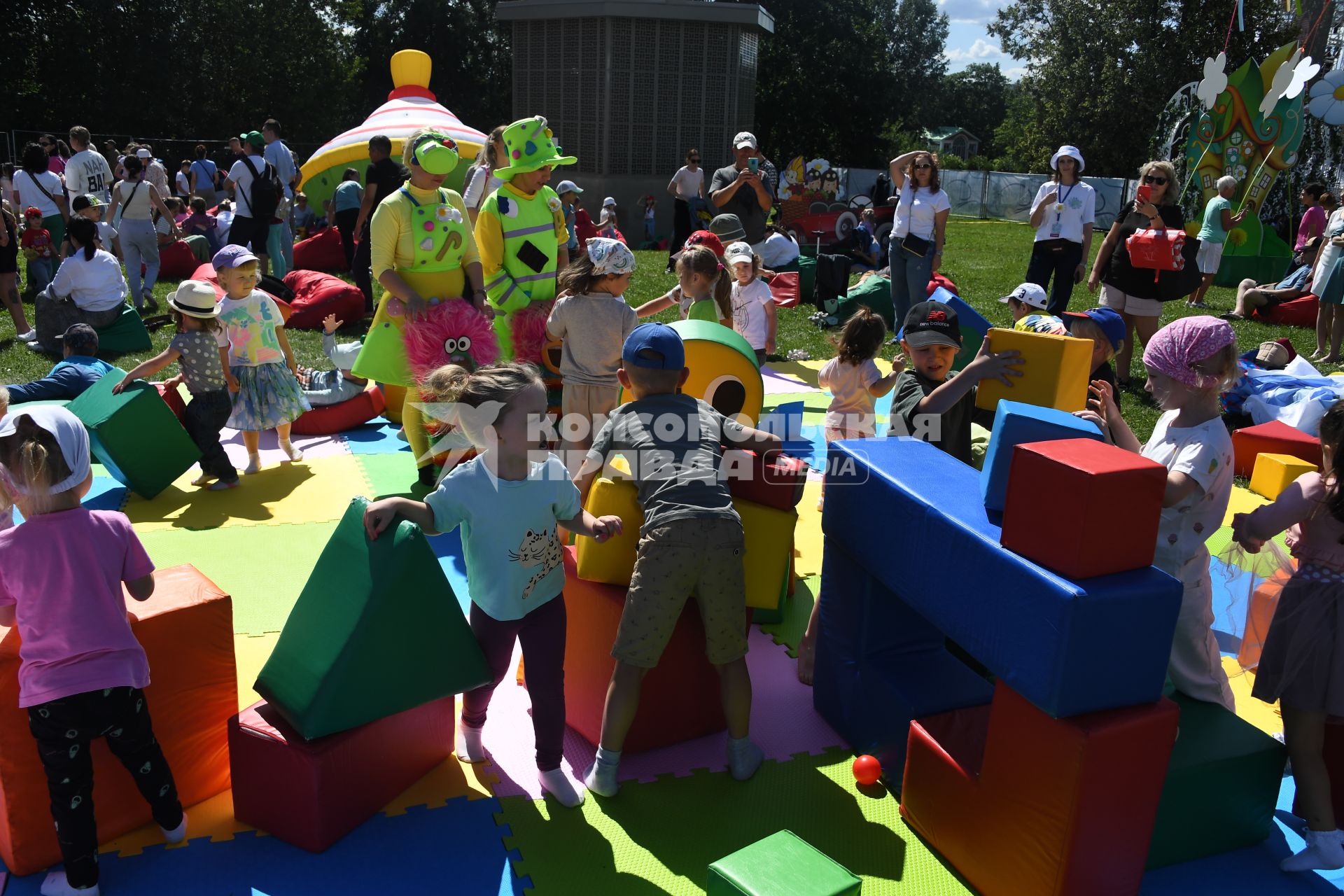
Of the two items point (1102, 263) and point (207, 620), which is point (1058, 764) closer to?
point (207, 620)

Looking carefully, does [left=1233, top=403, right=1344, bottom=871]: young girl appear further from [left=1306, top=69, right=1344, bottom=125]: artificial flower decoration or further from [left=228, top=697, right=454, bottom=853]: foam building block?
[left=1306, top=69, right=1344, bottom=125]: artificial flower decoration

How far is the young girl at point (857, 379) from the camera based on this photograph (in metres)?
5.23

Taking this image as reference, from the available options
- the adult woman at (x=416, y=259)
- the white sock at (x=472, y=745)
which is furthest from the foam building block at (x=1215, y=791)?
the adult woman at (x=416, y=259)

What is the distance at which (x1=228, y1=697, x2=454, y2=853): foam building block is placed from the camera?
317cm

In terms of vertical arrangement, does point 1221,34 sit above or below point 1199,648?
above

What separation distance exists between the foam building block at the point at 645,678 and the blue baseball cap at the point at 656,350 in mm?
826

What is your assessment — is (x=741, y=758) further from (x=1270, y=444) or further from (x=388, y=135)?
(x=388, y=135)

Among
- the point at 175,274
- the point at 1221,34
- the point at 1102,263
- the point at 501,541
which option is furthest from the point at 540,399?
the point at 1221,34

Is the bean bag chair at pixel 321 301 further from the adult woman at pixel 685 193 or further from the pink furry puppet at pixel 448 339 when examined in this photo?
the adult woman at pixel 685 193

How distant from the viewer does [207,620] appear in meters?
3.39

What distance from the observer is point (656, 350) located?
141 inches

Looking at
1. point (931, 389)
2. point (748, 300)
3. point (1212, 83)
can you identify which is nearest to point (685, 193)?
point (1212, 83)

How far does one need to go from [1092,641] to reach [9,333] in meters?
11.1

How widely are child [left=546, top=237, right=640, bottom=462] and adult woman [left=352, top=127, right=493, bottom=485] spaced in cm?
81
